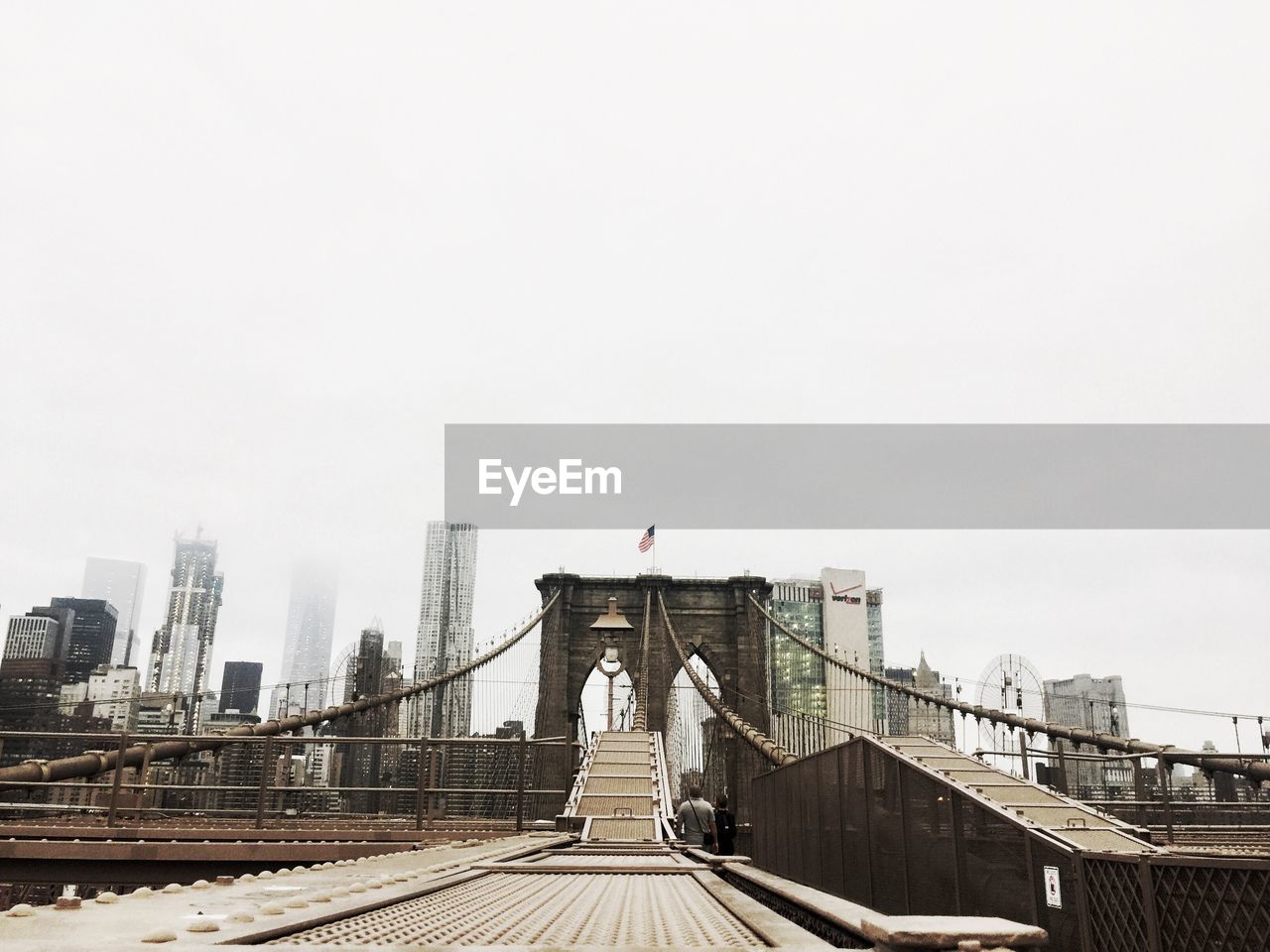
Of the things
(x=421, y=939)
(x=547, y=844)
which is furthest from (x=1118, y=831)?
(x=421, y=939)

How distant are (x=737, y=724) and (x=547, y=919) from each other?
18543 millimetres

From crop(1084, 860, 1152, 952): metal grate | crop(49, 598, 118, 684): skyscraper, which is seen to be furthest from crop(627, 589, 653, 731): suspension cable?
crop(49, 598, 118, 684): skyscraper

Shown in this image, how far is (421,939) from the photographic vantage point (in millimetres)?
1989

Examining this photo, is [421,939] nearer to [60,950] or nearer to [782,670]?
[60,950]

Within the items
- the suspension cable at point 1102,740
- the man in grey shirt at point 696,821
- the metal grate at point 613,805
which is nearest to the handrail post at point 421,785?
the metal grate at point 613,805

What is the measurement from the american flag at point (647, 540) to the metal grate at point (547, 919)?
34.2m

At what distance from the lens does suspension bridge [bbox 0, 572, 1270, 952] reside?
2217 millimetres

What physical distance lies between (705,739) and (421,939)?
1189 inches

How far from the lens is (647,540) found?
1531 inches

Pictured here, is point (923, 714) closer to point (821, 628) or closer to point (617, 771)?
point (617, 771)

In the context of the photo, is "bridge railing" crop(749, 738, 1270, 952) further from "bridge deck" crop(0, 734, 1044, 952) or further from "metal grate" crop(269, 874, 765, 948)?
"metal grate" crop(269, 874, 765, 948)

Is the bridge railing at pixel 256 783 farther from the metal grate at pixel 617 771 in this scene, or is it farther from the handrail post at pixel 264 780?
the metal grate at pixel 617 771

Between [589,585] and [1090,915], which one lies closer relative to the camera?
[1090,915]

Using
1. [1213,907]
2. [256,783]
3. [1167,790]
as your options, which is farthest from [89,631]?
[1213,907]
